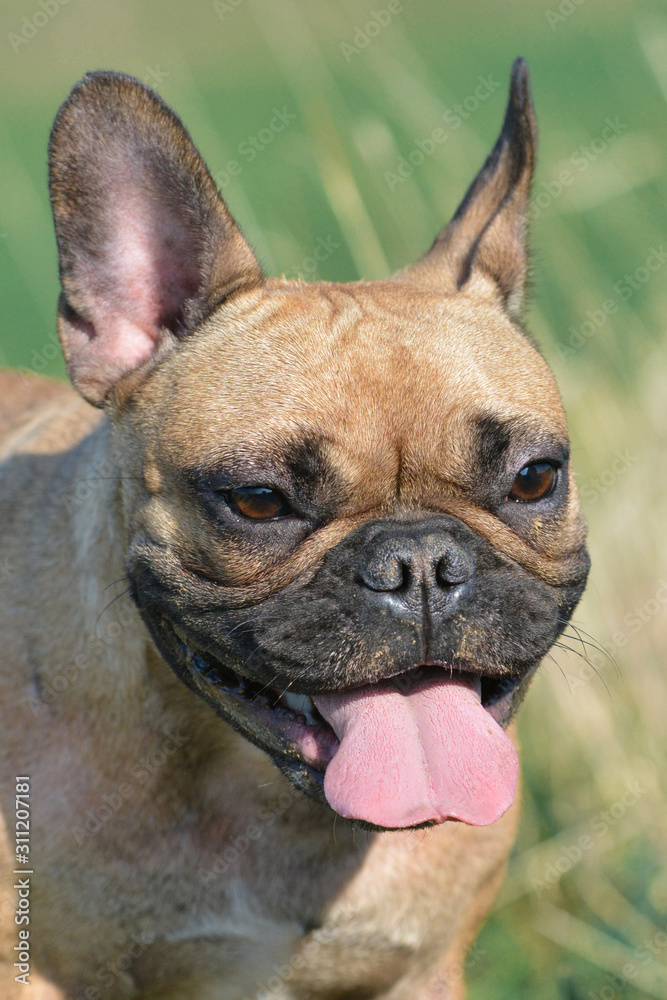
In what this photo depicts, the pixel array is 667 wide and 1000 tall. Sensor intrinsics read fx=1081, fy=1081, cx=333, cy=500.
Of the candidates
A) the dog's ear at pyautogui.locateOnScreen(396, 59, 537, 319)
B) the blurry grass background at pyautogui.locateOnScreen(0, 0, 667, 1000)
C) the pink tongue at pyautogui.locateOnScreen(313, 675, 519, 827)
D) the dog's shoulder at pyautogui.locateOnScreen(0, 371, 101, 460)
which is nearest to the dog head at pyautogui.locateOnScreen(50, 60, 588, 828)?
the pink tongue at pyautogui.locateOnScreen(313, 675, 519, 827)

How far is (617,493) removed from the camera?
4848 mm

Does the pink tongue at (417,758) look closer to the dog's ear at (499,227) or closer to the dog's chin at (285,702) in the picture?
the dog's chin at (285,702)

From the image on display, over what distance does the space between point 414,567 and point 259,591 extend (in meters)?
0.38

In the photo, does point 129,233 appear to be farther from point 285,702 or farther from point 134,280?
point 285,702

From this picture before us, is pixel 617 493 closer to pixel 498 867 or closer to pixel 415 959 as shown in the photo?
pixel 498 867

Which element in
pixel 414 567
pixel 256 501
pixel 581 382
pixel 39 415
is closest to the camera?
pixel 414 567

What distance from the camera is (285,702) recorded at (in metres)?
2.54

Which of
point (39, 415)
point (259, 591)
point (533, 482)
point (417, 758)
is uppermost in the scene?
point (533, 482)

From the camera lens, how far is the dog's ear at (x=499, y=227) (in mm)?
3082

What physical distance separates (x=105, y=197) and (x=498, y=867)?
2.28 m

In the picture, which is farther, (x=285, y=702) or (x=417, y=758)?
(x=285, y=702)

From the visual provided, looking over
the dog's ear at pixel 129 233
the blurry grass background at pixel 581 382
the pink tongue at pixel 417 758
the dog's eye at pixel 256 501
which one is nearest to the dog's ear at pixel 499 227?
the dog's ear at pixel 129 233

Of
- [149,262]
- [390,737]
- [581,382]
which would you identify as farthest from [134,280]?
[581,382]

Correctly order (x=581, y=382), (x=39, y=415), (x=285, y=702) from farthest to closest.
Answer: (x=581, y=382) < (x=39, y=415) < (x=285, y=702)
